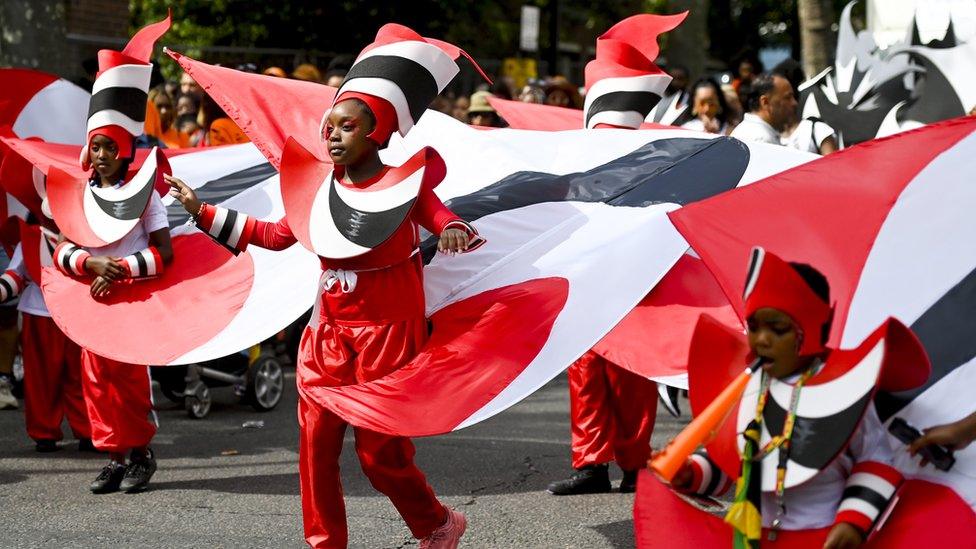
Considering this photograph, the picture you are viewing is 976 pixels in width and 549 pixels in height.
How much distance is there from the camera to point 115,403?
682 cm

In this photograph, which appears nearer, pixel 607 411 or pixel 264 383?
pixel 607 411

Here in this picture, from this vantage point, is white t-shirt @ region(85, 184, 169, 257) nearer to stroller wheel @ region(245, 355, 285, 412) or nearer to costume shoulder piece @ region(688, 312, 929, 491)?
stroller wheel @ region(245, 355, 285, 412)

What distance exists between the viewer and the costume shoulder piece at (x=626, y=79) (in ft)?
23.2

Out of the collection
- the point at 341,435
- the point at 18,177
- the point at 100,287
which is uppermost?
the point at 18,177

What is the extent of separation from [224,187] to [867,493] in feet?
14.2

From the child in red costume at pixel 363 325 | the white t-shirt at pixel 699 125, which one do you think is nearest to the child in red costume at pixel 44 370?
the child in red costume at pixel 363 325

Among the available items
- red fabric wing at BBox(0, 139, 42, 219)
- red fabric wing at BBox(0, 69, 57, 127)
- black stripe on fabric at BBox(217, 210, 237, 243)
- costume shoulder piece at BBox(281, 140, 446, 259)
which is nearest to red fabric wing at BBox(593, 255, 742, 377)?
costume shoulder piece at BBox(281, 140, 446, 259)

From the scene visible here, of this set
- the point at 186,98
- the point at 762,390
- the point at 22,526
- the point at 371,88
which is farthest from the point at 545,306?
the point at 186,98

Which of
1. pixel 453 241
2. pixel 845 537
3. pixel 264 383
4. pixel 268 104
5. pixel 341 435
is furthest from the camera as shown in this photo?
pixel 264 383

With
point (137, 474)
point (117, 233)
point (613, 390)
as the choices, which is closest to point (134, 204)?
point (117, 233)

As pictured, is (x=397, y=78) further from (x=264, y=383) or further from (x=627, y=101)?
(x=264, y=383)

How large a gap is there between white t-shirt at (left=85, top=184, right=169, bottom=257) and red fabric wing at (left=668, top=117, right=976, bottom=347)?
330 cm

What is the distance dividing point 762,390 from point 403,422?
1433 millimetres

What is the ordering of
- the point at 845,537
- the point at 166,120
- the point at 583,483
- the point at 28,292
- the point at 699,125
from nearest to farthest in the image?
the point at 845,537 → the point at 583,483 → the point at 28,292 → the point at 699,125 → the point at 166,120
